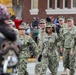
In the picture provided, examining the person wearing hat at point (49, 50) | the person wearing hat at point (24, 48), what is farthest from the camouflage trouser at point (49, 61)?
the person wearing hat at point (24, 48)

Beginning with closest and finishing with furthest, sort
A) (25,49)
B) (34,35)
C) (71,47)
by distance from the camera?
1. (25,49)
2. (71,47)
3. (34,35)

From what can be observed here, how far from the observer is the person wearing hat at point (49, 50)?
36.9 ft

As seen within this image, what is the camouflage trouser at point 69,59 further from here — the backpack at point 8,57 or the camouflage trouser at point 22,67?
the backpack at point 8,57

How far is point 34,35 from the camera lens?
57.5 ft

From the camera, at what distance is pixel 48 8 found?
2992 cm

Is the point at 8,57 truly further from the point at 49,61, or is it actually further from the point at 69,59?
the point at 69,59

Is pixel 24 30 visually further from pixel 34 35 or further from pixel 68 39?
pixel 34 35

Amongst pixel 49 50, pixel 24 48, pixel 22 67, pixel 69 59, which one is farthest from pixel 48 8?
pixel 24 48

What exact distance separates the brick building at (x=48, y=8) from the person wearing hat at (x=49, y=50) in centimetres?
1785

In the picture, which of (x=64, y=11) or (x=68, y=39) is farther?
(x=64, y=11)

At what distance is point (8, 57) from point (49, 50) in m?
6.17

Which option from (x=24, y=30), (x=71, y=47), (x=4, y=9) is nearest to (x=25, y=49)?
(x=24, y=30)

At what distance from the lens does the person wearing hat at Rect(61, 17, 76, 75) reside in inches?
467

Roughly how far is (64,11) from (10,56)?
24.8m
